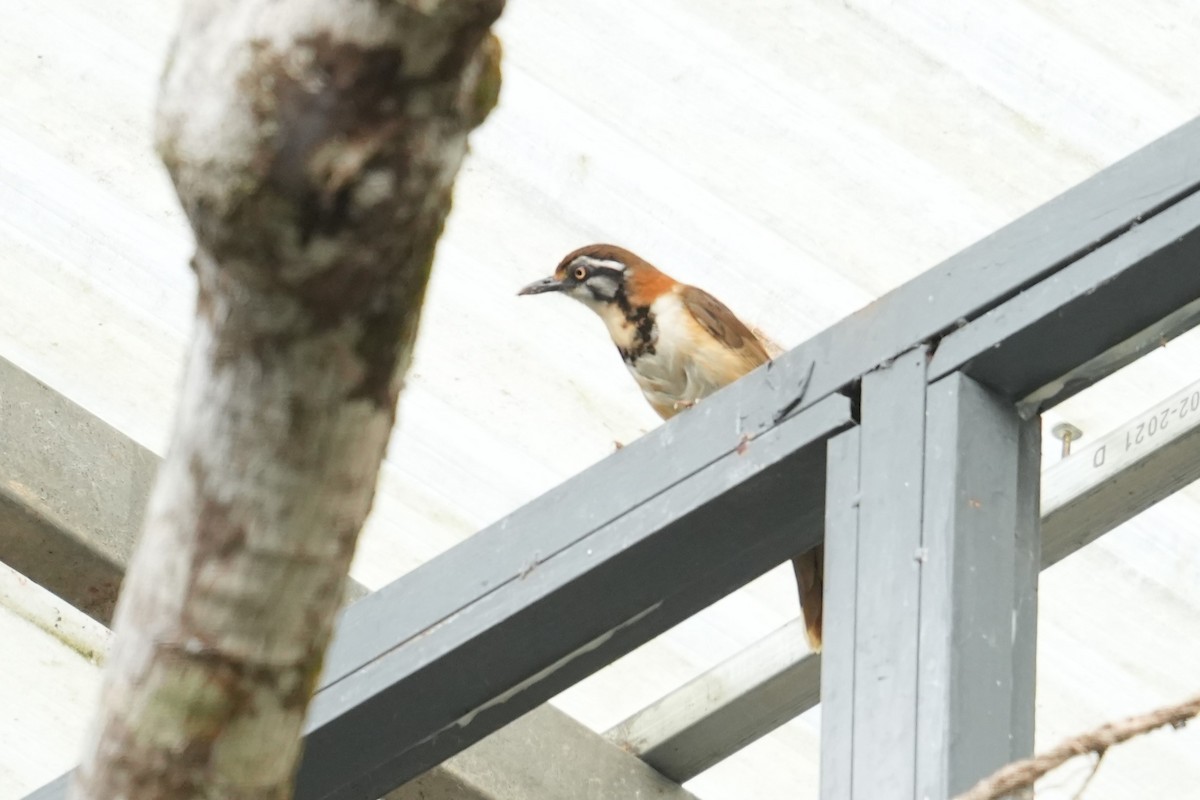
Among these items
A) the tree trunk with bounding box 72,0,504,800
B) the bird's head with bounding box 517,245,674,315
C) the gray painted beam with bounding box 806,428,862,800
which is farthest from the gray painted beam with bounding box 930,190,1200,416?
the bird's head with bounding box 517,245,674,315

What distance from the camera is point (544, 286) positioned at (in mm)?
4641

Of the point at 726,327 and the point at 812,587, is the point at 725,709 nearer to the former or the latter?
the point at 726,327

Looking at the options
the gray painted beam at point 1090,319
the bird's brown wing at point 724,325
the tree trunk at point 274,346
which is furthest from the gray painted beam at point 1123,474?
the tree trunk at point 274,346

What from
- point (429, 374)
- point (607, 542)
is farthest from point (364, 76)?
point (429, 374)

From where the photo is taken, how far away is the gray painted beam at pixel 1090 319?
2578 millimetres

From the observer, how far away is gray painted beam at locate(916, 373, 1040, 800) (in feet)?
7.97

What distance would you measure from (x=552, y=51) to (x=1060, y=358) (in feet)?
7.36

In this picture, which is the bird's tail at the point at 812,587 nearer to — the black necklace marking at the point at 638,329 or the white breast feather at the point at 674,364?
the white breast feather at the point at 674,364

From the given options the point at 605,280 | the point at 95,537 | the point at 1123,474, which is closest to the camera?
the point at 1123,474

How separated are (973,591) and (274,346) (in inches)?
58.6

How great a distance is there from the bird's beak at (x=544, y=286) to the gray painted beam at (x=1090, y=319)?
76.6 inches

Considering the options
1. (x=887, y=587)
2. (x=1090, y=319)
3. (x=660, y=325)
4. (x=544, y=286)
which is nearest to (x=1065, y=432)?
(x=660, y=325)

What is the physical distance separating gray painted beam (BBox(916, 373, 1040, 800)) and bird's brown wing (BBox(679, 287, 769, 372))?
1.61m

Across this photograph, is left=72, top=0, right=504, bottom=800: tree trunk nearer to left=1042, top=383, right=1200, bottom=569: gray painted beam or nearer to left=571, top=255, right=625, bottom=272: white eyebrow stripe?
left=1042, top=383, right=1200, bottom=569: gray painted beam
